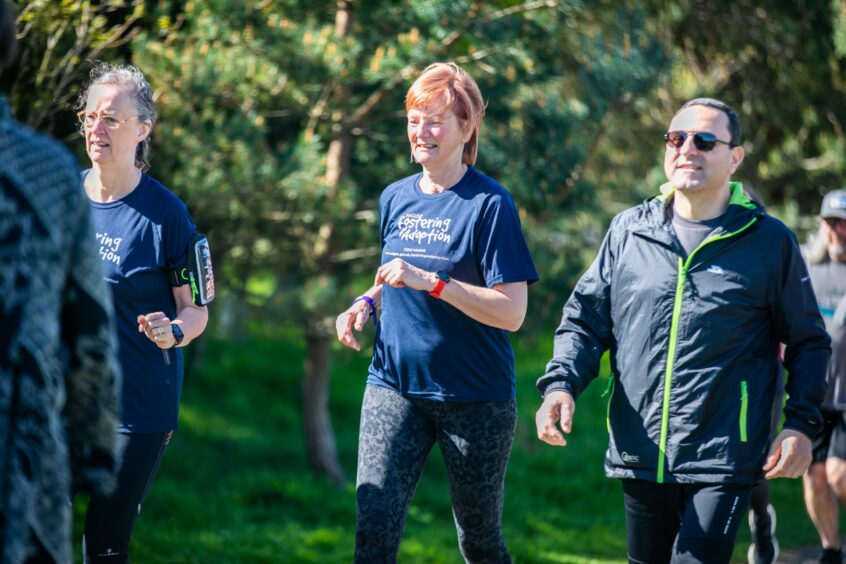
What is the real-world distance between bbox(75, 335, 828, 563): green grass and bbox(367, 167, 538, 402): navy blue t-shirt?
314 centimetres

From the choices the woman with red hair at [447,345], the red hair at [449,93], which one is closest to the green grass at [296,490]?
the woman with red hair at [447,345]

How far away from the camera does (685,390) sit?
3934mm

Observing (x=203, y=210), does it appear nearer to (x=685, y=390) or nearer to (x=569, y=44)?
(x=569, y=44)

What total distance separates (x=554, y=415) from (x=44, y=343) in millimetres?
2084

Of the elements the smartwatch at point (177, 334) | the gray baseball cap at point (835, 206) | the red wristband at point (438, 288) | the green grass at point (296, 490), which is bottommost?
the green grass at point (296, 490)

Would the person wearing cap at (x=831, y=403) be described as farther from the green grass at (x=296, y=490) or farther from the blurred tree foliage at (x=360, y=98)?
the blurred tree foliage at (x=360, y=98)

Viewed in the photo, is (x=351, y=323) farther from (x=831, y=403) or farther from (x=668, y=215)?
(x=831, y=403)

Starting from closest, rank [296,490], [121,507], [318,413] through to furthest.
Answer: [121,507] → [296,490] → [318,413]

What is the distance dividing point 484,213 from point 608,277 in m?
0.52

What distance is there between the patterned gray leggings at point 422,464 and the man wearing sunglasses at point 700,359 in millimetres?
224

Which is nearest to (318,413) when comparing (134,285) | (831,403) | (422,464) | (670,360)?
(831,403)

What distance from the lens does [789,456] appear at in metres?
3.78

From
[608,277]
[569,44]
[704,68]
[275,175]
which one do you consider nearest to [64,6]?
[275,175]

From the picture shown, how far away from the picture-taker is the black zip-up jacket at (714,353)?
3.90m
